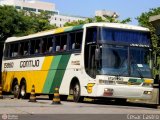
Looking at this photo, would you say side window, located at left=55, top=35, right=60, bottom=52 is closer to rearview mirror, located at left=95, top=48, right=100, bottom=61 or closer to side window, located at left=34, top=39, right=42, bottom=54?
side window, located at left=34, top=39, right=42, bottom=54

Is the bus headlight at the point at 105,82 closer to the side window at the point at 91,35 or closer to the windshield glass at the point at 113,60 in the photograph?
the windshield glass at the point at 113,60

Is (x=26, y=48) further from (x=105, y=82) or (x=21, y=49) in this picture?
(x=105, y=82)

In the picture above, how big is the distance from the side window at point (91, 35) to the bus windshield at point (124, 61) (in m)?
0.69

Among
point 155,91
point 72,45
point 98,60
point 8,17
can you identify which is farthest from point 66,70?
point 8,17

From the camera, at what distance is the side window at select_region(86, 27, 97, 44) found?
64.6ft

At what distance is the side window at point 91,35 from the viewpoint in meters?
19.7

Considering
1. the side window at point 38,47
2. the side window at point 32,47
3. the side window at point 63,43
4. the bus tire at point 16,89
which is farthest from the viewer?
the bus tire at point 16,89

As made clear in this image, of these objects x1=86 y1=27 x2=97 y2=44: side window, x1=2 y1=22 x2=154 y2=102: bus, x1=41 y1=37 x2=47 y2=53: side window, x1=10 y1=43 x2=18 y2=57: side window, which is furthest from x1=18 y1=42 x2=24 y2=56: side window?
x1=86 y1=27 x2=97 y2=44: side window

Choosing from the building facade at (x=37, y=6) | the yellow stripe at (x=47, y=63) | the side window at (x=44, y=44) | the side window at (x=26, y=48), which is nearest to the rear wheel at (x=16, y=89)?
the side window at (x=26, y=48)

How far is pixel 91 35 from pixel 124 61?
1884 mm

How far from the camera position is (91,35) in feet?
65.7

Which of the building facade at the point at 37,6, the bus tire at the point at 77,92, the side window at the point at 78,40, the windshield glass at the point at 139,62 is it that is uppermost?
the building facade at the point at 37,6

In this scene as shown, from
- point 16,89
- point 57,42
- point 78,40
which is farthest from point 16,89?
point 78,40

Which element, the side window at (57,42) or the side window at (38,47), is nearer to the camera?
the side window at (57,42)
